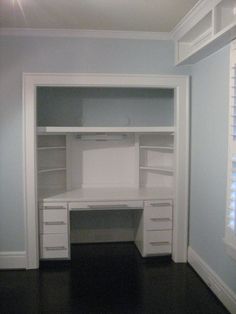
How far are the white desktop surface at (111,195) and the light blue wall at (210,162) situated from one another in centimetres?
45

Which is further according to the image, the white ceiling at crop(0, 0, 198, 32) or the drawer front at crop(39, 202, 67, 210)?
the drawer front at crop(39, 202, 67, 210)

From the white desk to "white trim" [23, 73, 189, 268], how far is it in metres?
0.10

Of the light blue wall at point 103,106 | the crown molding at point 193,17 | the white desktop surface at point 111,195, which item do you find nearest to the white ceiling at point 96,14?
the crown molding at point 193,17

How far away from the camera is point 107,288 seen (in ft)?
10.8

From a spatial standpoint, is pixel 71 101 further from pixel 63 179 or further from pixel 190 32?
pixel 190 32

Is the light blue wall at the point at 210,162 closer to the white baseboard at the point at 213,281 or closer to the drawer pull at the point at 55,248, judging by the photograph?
the white baseboard at the point at 213,281

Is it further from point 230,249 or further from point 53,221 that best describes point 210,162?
point 53,221

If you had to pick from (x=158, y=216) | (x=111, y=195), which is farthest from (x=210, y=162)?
(x=111, y=195)

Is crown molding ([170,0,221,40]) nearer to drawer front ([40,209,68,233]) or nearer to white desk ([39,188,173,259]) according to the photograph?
white desk ([39,188,173,259])

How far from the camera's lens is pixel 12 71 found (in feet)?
11.9

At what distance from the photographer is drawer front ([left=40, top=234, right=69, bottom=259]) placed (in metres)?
3.78

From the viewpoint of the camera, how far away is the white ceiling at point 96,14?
2873 mm

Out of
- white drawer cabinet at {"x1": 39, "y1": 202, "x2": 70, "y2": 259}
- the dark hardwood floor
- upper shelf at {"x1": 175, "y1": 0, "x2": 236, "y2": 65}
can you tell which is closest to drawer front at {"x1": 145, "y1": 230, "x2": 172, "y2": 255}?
the dark hardwood floor

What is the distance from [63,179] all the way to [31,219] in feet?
2.89
